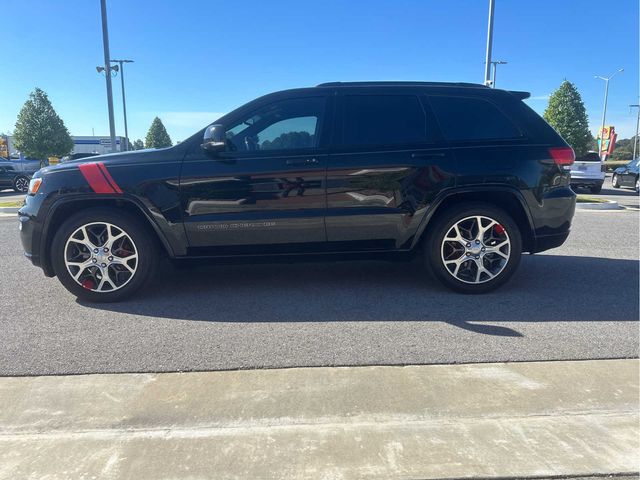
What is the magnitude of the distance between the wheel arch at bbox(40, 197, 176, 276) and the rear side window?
2.82 meters

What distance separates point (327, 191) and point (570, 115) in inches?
969

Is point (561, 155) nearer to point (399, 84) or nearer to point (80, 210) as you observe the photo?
point (399, 84)

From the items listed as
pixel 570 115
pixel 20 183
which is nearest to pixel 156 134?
pixel 20 183

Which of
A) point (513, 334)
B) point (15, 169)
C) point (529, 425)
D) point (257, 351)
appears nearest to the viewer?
point (529, 425)

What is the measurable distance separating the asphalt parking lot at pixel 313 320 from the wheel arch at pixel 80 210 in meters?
0.50

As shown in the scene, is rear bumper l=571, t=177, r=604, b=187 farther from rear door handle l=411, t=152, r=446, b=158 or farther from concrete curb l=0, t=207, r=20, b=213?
concrete curb l=0, t=207, r=20, b=213

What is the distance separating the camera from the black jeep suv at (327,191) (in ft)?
13.6

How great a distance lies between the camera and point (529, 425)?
8.32 feet

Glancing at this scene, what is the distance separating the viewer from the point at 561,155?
14.3 feet

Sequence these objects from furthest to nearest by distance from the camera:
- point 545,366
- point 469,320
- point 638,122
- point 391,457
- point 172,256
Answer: point 638,122 → point 172,256 → point 469,320 → point 545,366 → point 391,457

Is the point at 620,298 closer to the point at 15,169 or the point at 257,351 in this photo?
the point at 257,351

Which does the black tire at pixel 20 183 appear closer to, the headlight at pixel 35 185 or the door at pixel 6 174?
the door at pixel 6 174

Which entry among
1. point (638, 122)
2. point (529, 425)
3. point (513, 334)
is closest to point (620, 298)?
point (513, 334)

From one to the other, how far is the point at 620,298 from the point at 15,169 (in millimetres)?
24384
